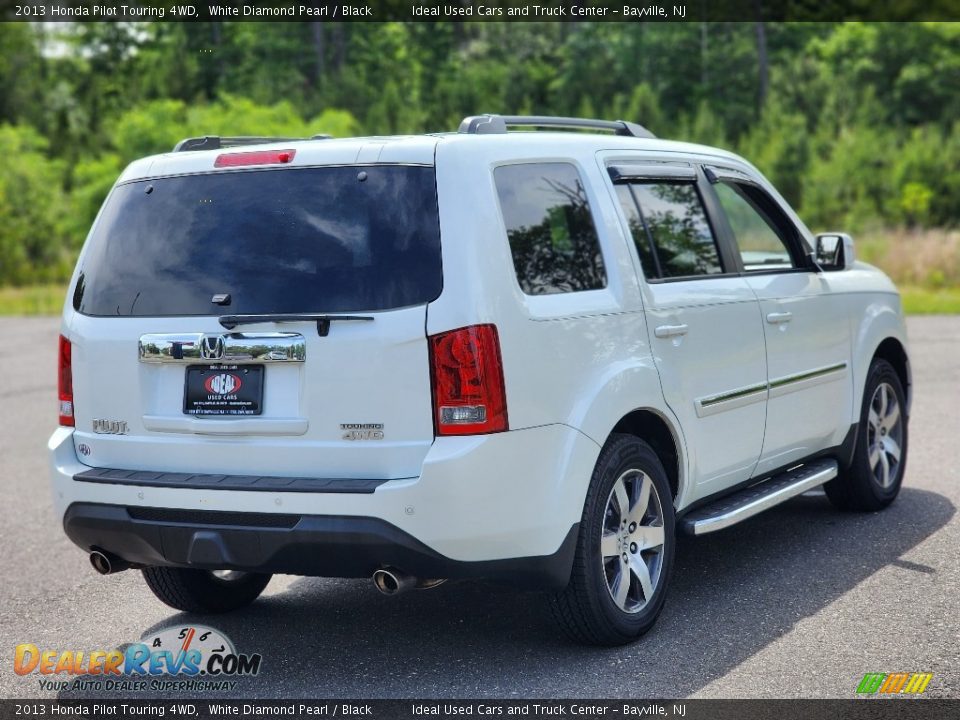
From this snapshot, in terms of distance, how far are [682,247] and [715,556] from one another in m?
1.68

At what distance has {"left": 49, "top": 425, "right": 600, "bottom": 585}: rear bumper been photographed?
4168 millimetres

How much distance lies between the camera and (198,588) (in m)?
5.39

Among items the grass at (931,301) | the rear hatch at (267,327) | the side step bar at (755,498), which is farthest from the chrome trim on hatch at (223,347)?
the grass at (931,301)

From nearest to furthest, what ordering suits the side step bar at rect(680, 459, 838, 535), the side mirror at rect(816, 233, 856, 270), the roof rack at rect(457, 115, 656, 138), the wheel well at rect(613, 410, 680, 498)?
the roof rack at rect(457, 115, 656, 138)
the wheel well at rect(613, 410, 680, 498)
the side step bar at rect(680, 459, 838, 535)
the side mirror at rect(816, 233, 856, 270)

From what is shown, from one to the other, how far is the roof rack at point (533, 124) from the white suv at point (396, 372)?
0.02 metres

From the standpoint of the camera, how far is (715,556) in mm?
6297

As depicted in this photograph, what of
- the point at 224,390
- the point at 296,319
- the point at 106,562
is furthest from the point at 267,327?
the point at 106,562

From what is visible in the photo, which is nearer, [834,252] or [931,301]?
[834,252]

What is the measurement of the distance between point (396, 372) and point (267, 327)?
1.67 ft

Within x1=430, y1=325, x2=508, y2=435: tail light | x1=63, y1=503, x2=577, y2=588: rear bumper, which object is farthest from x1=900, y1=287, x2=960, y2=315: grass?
x1=430, y1=325, x2=508, y2=435: tail light

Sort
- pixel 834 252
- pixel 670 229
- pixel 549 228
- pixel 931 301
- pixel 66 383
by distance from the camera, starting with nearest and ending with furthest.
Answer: pixel 549 228
pixel 66 383
pixel 670 229
pixel 834 252
pixel 931 301

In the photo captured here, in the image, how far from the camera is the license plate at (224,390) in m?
4.43

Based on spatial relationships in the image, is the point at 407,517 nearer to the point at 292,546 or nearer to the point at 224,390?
the point at 292,546

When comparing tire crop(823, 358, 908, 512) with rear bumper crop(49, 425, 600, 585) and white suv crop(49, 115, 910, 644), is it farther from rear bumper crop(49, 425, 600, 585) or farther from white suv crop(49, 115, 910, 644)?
rear bumper crop(49, 425, 600, 585)
